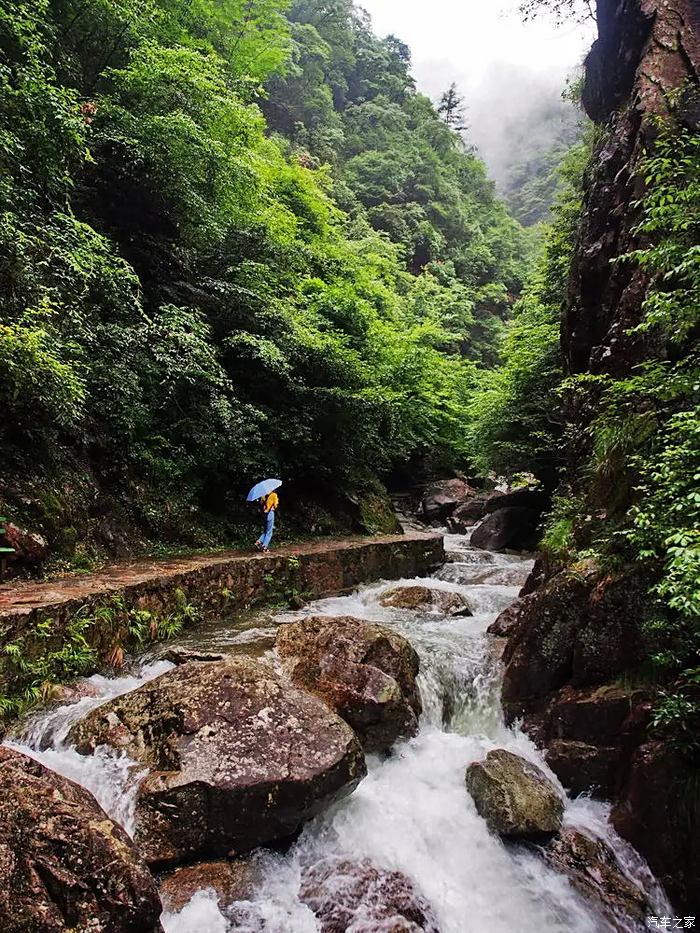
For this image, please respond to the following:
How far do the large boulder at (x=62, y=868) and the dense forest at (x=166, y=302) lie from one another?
4.28 metres

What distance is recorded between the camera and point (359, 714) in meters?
5.25

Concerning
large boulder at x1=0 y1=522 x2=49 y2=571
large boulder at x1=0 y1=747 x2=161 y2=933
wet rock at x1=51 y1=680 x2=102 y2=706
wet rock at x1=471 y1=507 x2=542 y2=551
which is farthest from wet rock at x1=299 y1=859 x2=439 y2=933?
wet rock at x1=471 y1=507 x2=542 y2=551

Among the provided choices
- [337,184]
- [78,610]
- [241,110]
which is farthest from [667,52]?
[337,184]

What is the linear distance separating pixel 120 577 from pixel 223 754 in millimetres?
3480

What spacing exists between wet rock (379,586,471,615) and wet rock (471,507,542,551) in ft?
19.9

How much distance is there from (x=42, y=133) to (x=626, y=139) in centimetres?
910

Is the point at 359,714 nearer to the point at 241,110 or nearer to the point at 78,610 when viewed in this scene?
the point at 78,610

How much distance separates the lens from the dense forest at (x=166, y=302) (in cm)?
685

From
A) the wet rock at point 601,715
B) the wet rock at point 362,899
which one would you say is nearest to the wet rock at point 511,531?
the wet rock at point 601,715

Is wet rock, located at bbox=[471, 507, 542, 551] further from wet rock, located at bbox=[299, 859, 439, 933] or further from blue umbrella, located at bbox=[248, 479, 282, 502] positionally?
wet rock, located at bbox=[299, 859, 439, 933]

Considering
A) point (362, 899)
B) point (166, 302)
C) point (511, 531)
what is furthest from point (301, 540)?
point (362, 899)

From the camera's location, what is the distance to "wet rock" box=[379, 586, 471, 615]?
934cm

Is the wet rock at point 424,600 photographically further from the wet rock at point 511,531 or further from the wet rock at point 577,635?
the wet rock at point 511,531

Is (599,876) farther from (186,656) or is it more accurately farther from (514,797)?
(186,656)
